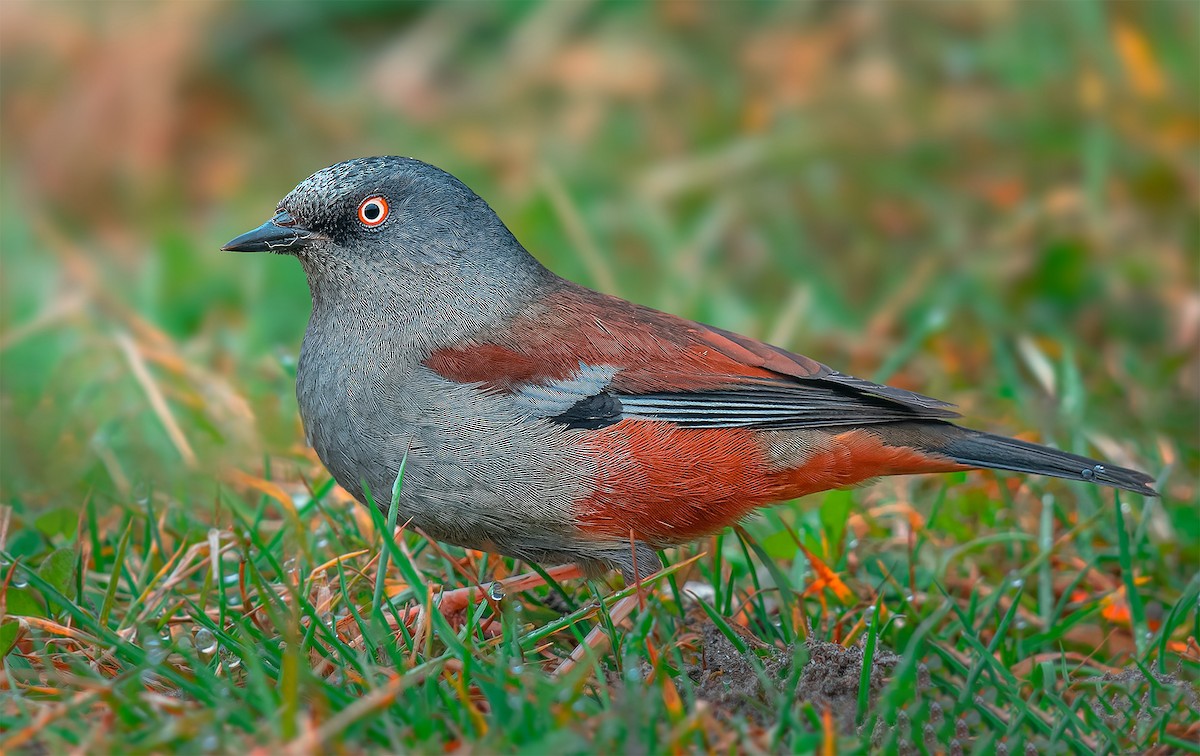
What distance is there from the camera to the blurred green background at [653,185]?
6.16 m

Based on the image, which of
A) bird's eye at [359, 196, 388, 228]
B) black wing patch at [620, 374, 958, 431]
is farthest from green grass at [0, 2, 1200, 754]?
bird's eye at [359, 196, 388, 228]

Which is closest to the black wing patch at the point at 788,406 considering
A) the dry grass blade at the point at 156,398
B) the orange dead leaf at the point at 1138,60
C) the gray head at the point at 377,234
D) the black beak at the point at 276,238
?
the gray head at the point at 377,234

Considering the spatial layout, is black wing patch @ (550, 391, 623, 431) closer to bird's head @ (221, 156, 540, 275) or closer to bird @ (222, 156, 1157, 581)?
bird @ (222, 156, 1157, 581)

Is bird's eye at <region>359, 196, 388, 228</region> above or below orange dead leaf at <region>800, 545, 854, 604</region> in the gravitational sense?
above

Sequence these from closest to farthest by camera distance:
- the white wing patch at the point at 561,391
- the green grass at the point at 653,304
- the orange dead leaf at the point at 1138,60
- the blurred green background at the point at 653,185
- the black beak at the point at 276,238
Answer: the green grass at the point at 653,304 < the white wing patch at the point at 561,391 < the black beak at the point at 276,238 < the blurred green background at the point at 653,185 < the orange dead leaf at the point at 1138,60

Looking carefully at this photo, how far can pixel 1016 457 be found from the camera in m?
4.39

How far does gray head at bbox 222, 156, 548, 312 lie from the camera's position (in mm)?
4598

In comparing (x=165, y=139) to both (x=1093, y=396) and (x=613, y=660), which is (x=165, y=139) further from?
(x=613, y=660)

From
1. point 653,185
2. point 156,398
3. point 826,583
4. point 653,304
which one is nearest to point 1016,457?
point 826,583

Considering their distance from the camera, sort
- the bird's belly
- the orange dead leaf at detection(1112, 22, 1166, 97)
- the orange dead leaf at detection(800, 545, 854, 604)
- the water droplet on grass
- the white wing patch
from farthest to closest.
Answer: the orange dead leaf at detection(1112, 22, 1166, 97), the orange dead leaf at detection(800, 545, 854, 604), the white wing patch, the bird's belly, the water droplet on grass

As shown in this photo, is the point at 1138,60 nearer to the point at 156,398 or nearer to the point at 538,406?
the point at 538,406

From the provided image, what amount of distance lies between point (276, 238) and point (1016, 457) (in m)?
2.38

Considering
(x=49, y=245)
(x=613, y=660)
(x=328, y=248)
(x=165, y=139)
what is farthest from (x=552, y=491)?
(x=165, y=139)

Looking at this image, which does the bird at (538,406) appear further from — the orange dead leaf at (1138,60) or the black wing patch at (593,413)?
the orange dead leaf at (1138,60)
